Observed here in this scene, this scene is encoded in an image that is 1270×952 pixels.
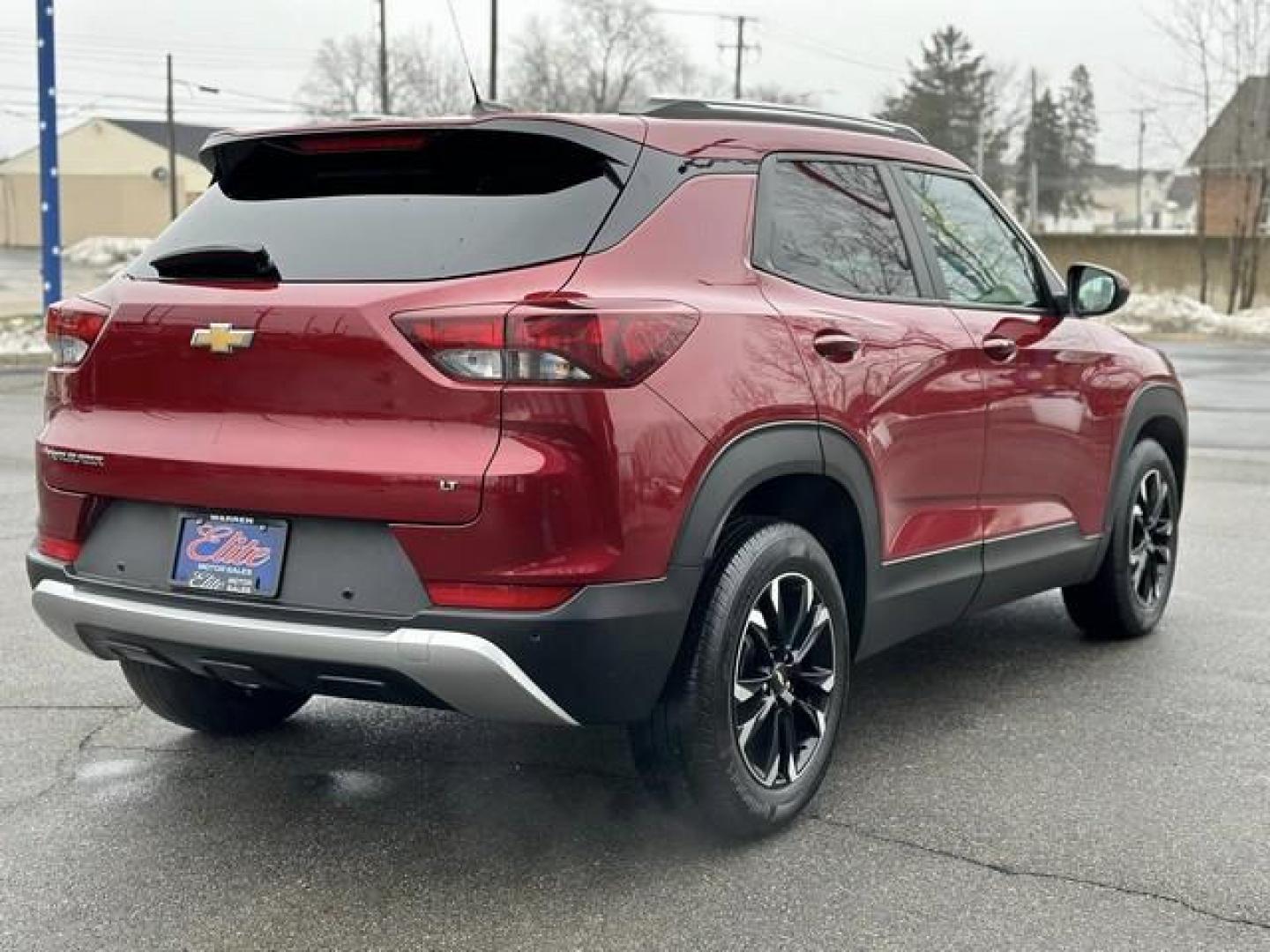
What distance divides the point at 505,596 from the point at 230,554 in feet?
2.17

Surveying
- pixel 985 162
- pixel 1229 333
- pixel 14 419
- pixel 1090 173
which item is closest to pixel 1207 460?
pixel 14 419

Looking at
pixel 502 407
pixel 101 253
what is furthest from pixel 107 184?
pixel 502 407

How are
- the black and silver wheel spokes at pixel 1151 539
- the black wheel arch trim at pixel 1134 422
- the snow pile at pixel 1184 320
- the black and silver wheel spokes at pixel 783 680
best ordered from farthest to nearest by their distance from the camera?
the snow pile at pixel 1184 320 → the black and silver wheel spokes at pixel 1151 539 → the black wheel arch trim at pixel 1134 422 → the black and silver wheel spokes at pixel 783 680

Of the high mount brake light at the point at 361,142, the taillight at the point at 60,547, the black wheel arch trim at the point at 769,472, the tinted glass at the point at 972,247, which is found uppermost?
the high mount brake light at the point at 361,142

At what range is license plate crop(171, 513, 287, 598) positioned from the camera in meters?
3.16

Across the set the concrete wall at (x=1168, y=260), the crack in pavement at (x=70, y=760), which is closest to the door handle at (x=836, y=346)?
the crack in pavement at (x=70, y=760)

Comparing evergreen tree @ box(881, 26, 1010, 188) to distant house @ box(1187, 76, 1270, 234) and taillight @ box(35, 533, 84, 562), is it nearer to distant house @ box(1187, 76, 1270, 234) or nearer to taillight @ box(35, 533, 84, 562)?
distant house @ box(1187, 76, 1270, 234)

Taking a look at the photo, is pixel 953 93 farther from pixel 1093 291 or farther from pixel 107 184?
pixel 1093 291

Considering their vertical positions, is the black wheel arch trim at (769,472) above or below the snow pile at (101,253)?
above

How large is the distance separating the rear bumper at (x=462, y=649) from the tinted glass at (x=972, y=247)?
5.58 feet

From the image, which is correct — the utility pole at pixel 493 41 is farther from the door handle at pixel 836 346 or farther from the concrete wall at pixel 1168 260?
the door handle at pixel 836 346

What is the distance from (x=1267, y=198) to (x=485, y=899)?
34.1 meters

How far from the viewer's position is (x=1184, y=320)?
95.3 feet

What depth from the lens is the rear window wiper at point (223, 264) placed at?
3.33 m
